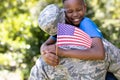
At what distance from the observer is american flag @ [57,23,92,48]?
2.75 m

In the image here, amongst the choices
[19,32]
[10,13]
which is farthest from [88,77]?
[10,13]

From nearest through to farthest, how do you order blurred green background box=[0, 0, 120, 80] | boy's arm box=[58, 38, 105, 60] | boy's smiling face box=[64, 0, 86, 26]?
→ boy's arm box=[58, 38, 105, 60], boy's smiling face box=[64, 0, 86, 26], blurred green background box=[0, 0, 120, 80]

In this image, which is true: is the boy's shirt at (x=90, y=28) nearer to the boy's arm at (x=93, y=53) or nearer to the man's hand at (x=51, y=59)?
the boy's arm at (x=93, y=53)

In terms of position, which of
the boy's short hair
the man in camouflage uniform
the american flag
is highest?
the boy's short hair

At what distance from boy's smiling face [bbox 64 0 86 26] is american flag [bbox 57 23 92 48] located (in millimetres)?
67

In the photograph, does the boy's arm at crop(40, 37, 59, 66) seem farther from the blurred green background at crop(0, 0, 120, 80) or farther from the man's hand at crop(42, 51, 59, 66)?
the blurred green background at crop(0, 0, 120, 80)

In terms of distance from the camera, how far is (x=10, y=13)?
11797 millimetres

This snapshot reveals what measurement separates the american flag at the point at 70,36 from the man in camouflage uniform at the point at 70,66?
0.05 meters

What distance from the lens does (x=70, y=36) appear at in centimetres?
278

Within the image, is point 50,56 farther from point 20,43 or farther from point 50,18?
point 20,43

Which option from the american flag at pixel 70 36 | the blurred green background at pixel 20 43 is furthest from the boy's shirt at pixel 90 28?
the blurred green background at pixel 20 43

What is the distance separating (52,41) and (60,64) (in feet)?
0.95

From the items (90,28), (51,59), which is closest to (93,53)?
(90,28)

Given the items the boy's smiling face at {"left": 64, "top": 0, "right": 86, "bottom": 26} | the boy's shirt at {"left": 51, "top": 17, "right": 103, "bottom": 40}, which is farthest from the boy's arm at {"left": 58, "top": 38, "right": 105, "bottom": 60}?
the boy's smiling face at {"left": 64, "top": 0, "right": 86, "bottom": 26}
